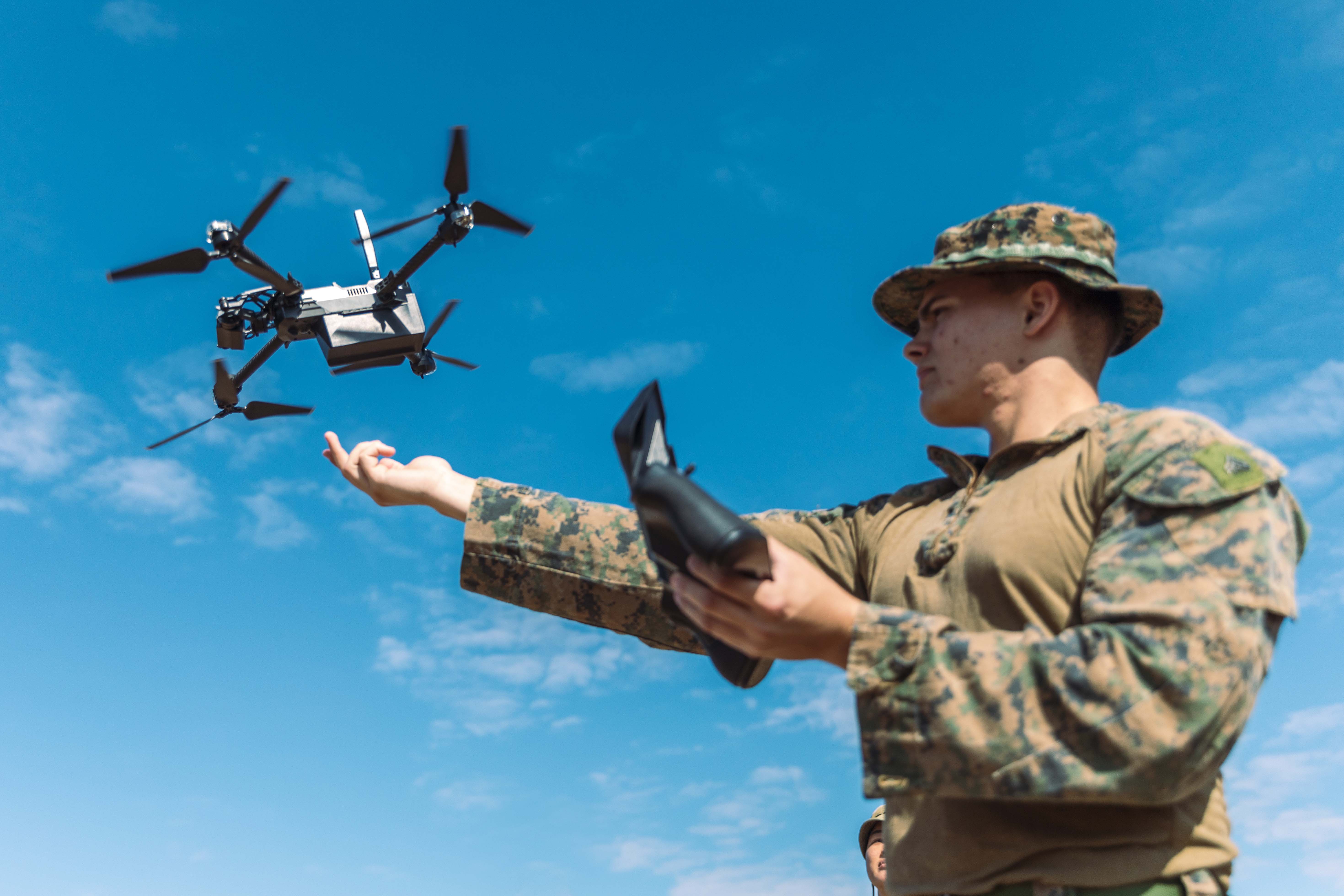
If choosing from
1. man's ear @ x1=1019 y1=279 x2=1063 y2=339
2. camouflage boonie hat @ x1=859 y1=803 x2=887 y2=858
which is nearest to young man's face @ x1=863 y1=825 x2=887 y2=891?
camouflage boonie hat @ x1=859 y1=803 x2=887 y2=858

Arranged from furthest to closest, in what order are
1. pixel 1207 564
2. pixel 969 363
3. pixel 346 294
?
pixel 346 294 → pixel 969 363 → pixel 1207 564

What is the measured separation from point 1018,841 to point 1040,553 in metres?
0.81

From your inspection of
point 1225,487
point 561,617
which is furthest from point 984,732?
point 561,617

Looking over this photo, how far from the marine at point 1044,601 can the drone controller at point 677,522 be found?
0.30 feet

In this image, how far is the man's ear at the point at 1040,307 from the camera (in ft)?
12.5

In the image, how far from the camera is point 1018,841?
288 centimetres

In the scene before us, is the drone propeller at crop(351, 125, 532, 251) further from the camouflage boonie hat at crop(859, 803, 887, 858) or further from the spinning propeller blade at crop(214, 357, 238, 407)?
the camouflage boonie hat at crop(859, 803, 887, 858)

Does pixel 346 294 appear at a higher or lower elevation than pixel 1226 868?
higher

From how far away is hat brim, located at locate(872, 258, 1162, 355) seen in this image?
376 cm

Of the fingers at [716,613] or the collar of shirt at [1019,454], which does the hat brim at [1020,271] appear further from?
the fingers at [716,613]

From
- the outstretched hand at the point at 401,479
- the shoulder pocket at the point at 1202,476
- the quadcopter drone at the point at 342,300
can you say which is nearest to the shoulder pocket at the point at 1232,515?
the shoulder pocket at the point at 1202,476

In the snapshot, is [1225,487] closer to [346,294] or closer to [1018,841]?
[1018,841]

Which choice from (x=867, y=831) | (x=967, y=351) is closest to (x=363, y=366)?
(x=867, y=831)

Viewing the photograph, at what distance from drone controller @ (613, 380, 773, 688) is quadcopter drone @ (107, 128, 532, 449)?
21.9m
